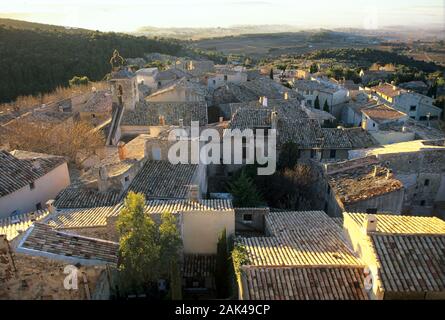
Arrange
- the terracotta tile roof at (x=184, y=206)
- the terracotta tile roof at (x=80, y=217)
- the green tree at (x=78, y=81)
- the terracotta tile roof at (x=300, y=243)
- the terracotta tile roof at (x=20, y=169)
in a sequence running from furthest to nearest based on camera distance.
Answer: the green tree at (x=78, y=81) → the terracotta tile roof at (x=20, y=169) → the terracotta tile roof at (x=184, y=206) → the terracotta tile roof at (x=80, y=217) → the terracotta tile roof at (x=300, y=243)

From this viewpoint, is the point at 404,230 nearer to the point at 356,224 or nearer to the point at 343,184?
the point at 356,224

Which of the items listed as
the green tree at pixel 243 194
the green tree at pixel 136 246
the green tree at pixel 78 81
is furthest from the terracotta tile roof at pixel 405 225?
the green tree at pixel 78 81

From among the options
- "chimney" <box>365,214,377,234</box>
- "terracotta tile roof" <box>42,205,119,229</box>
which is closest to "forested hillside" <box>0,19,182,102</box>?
"terracotta tile roof" <box>42,205,119,229</box>

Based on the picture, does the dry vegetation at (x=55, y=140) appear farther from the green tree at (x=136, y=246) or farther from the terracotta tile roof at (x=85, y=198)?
the green tree at (x=136, y=246)

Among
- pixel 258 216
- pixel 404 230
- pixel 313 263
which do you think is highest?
pixel 404 230

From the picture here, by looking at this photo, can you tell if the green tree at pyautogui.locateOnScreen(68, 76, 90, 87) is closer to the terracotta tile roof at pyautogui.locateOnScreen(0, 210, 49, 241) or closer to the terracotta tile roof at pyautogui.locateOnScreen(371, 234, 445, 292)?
the terracotta tile roof at pyautogui.locateOnScreen(0, 210, 49, 241)
